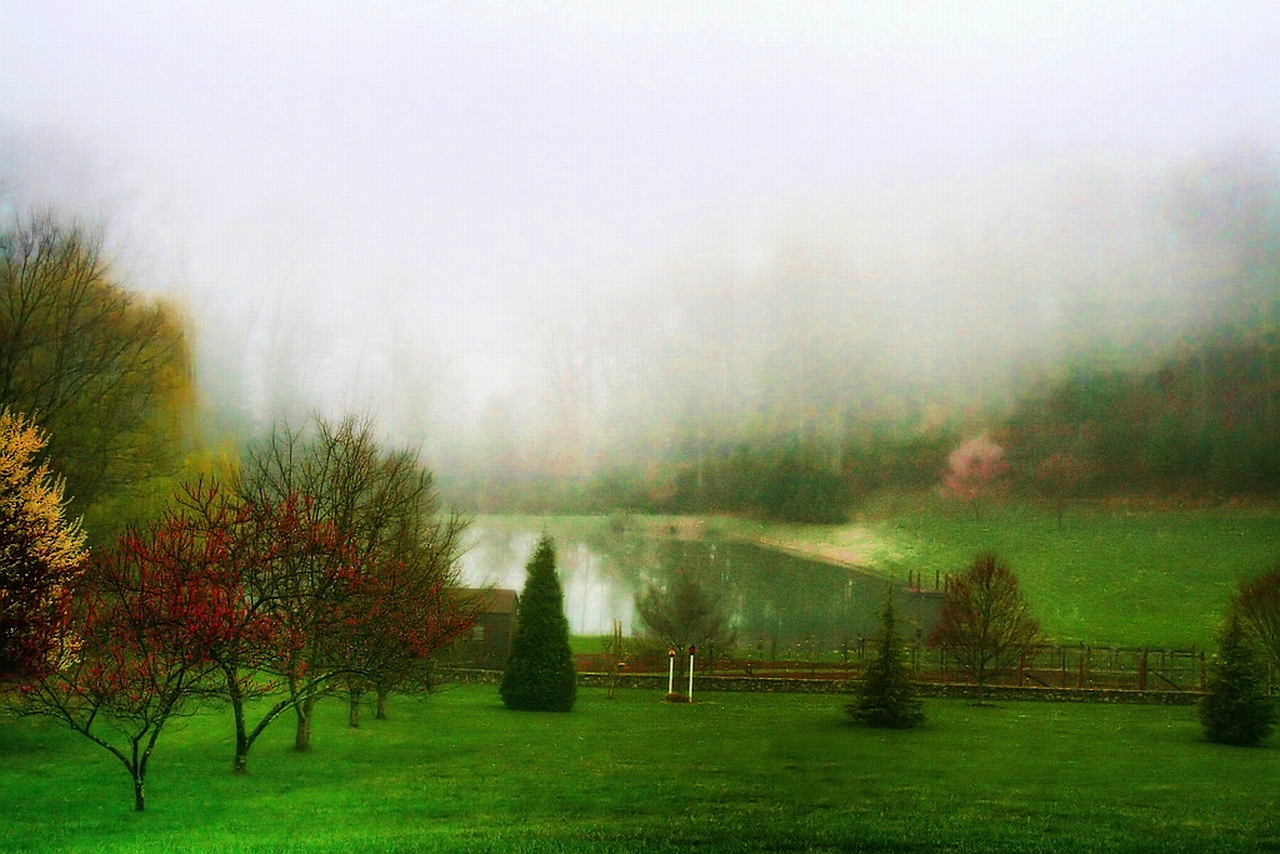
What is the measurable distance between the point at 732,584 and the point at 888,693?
Result: 2.11 m

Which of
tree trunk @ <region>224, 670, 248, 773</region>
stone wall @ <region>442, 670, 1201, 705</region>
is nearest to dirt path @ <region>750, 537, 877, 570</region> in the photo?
stone wall @ <region>442, 670, 1201, 705</region>

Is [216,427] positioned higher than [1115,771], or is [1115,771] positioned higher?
[216,427]

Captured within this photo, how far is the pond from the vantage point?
11.2 m

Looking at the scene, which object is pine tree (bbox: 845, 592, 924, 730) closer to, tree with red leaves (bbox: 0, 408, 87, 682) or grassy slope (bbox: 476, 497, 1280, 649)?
grassy slope (bbox: 476, 497, 1280, 649)

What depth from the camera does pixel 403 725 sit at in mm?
11414

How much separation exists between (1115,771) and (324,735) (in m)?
7.92

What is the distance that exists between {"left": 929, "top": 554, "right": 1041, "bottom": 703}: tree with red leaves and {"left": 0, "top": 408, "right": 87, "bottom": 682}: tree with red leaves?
28.7 ft

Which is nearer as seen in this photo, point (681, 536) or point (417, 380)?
point (681, 536)

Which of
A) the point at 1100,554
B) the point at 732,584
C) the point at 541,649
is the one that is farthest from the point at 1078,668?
the point at 541,649

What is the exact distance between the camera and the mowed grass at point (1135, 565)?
10.2m

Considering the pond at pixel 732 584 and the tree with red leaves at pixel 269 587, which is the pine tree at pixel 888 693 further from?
the tree with red leaves at pixel 269 587

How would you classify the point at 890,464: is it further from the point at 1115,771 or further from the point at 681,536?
the point at 1115,771

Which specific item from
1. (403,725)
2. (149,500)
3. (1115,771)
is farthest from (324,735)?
(1115,771)

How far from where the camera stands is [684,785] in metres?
9.13
